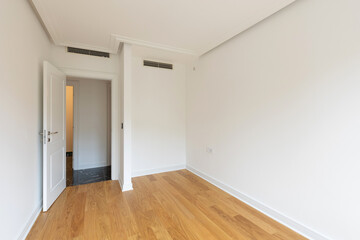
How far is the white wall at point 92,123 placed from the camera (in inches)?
165

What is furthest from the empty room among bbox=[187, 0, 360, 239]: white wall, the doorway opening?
the doorway opening

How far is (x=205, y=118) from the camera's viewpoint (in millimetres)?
3480

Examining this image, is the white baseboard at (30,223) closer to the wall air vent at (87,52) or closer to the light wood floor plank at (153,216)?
the light wood floor plank at (153,216)

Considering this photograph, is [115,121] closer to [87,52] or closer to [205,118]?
[87,52]

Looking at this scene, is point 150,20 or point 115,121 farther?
point 115,121

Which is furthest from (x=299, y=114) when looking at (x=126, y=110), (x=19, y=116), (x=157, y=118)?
(x=19, y=116)

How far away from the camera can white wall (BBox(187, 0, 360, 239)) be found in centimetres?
155

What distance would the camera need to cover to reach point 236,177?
2742 mm

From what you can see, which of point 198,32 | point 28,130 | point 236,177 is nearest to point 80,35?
point 28,130

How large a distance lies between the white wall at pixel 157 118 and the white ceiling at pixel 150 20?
0.83m

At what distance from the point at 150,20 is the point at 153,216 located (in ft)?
8.39

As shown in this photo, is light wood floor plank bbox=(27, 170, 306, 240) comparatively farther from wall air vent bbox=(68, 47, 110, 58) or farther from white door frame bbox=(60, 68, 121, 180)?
wall air vent bbox=(68, 47, 110, 58)

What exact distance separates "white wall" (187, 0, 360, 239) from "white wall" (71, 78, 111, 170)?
3.03 m

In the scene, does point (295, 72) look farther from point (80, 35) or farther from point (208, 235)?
point (80, 35)
